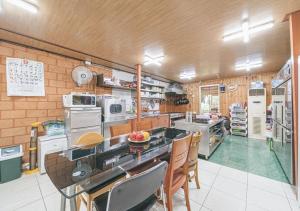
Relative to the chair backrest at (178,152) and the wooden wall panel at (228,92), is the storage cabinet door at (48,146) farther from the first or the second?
the wooden wall panel at (228,92)

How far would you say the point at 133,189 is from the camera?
2.93 ft

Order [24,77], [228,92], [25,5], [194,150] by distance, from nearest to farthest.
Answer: [25,5]
[194,150]
[24,77]
[228,92]

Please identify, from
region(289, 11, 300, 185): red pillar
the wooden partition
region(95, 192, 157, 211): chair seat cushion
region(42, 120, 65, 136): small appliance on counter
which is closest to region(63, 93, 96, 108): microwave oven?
region(42, 120, 65, 136): small appliance on counter

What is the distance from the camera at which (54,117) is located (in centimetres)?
334

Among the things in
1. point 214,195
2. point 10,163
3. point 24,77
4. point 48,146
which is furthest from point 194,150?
point 24,77

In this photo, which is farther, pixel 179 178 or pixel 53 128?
pixel 53 128

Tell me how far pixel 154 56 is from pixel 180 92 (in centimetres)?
361

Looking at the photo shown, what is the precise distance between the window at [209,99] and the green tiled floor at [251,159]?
8.32 feet

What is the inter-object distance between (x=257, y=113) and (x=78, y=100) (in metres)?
6.11

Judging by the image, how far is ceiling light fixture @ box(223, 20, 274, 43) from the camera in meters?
2.17

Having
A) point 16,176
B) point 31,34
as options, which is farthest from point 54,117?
point 31,34

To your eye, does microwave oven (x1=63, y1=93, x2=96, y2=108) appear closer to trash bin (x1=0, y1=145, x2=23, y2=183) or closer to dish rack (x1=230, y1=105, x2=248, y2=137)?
trash bin (x1=0, y1=145, x2=23, y2=183)

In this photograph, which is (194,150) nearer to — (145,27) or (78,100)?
(145,27)

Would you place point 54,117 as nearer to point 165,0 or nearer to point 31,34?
point 31,34
